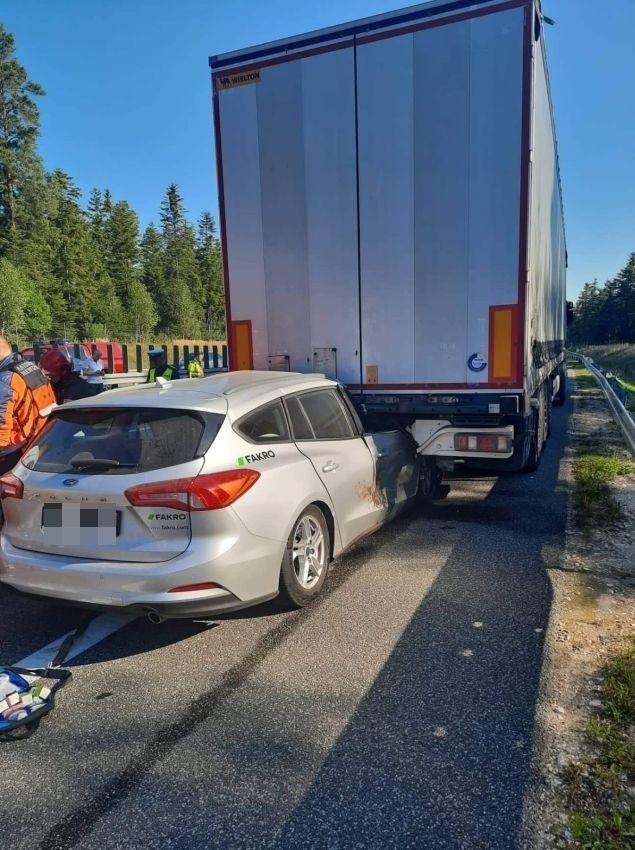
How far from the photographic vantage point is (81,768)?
2.53m

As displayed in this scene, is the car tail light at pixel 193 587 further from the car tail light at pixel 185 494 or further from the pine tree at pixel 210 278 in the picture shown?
the pine tree at pixel 210 278

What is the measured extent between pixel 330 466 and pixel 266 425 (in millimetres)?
668

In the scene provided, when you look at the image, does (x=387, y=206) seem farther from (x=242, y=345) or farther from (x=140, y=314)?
(x=140, y=314)

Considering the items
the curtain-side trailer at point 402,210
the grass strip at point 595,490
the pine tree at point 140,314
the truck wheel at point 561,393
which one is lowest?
the grass strip at point 595,490

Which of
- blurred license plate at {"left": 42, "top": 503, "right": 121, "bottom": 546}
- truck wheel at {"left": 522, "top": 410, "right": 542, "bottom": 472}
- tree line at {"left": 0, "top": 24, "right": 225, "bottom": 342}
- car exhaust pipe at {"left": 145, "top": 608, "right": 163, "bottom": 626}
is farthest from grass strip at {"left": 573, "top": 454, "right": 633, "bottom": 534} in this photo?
tree line at {"left": 0, "top": 24, "right": 225, "bottom": 342}

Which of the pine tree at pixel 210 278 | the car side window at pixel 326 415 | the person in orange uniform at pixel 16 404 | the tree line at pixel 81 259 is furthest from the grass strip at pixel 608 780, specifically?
the pine tree at pixel 210 278

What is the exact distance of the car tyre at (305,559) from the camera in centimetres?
379

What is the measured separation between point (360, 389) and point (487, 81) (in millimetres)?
2885

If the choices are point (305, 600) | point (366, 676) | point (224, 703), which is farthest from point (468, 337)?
point (224, 703)

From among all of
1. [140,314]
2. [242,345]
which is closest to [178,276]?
[140,314]

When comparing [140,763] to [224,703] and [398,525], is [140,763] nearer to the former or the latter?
[224,703]

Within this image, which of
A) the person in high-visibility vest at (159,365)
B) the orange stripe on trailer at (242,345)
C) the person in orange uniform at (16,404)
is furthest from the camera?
the person in high-visibility vest at (159,365)

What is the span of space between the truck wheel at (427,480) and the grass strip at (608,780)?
3367 mm

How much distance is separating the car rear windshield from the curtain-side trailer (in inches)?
108
